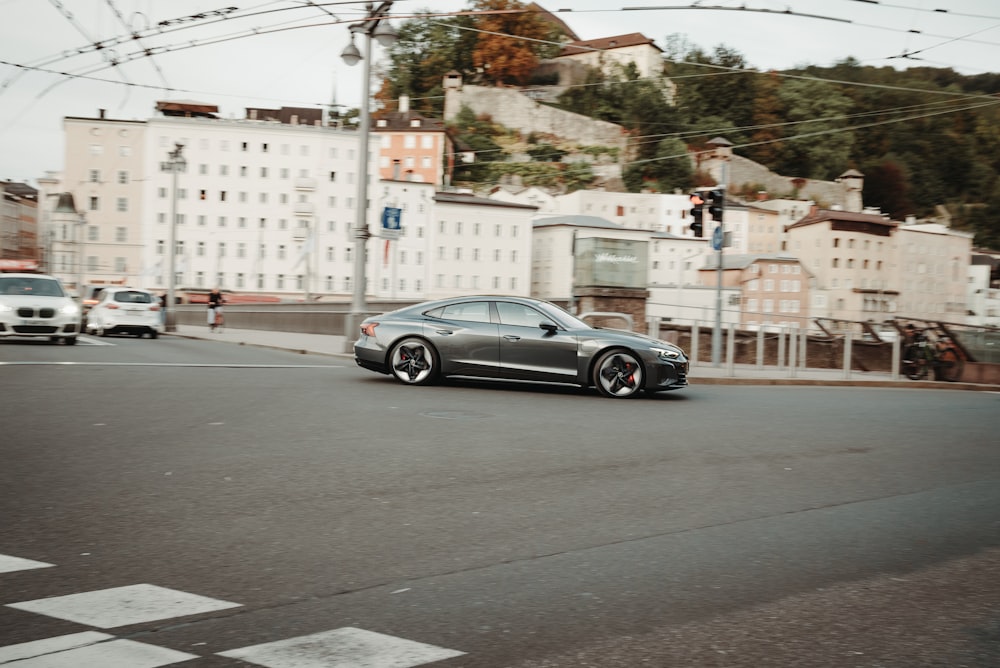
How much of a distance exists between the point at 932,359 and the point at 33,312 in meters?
21.3

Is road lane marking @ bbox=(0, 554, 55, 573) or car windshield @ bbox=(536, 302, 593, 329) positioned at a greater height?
car windshield @ bbox=(536, 302, 593, 329)

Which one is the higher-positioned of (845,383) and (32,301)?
(32,301)

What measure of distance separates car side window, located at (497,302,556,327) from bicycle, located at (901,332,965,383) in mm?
14513

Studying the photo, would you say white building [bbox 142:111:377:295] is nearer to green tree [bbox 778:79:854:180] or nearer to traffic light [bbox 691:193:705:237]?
green tree [bbox 778:79:854:180]

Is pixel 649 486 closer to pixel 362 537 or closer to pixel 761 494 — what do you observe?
pixel 761 494

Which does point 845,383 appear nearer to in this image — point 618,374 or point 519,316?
Answer: point 618,374

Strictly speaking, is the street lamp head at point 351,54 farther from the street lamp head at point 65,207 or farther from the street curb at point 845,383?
the street lamp head at point 65,207

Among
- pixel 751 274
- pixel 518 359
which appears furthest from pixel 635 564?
pixel 751 274

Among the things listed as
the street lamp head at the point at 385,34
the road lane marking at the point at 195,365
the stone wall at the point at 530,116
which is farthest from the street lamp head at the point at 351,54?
the stone wall at the point at 530,116

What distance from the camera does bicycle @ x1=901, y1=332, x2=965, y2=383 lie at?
25.3 metres

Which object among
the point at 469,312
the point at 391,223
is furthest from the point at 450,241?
the point at 469,312

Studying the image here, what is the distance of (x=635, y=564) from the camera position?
16.4 feet

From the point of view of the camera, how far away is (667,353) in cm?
1440

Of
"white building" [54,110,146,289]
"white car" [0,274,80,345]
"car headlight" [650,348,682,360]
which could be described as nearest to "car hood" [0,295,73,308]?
"white car" [0,274,80,345]
